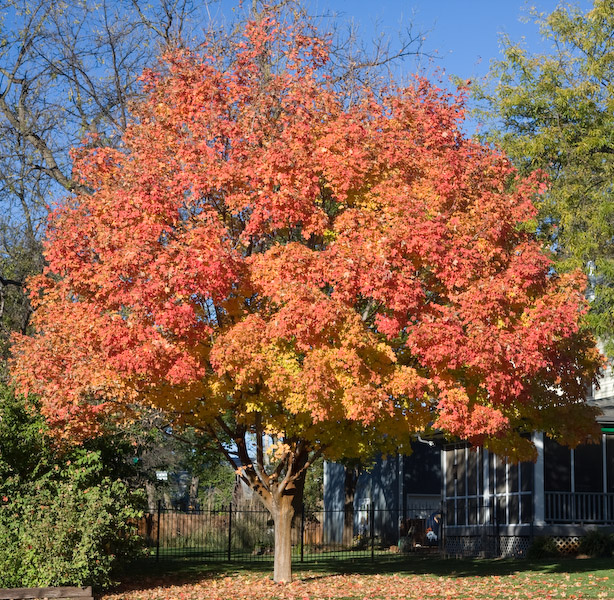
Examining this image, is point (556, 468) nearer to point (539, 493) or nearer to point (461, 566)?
point (539, 493)

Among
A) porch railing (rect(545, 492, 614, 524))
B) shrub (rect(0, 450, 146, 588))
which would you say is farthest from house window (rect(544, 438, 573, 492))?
shrub (rect(0, 450, 146, 588))

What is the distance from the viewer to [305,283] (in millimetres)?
15055

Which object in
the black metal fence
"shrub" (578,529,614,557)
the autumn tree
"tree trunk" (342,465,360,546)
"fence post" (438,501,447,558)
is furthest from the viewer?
"tree trunk" (342,465,360,546)

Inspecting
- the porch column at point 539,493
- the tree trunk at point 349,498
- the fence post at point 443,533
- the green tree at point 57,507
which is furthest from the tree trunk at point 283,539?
the tree trunk at point 349,498

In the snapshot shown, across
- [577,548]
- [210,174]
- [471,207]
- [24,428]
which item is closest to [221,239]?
→ [210,174]

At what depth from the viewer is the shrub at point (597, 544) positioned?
25141mm

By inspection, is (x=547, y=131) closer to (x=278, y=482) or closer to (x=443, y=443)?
(x=443, y=443)

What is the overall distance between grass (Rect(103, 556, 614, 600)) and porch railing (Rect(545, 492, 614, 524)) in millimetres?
2400

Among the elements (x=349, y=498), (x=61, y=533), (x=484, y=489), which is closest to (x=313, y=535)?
(x=349, y=498)

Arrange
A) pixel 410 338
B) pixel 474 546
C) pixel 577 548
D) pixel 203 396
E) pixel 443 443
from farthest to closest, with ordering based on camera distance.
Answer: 1. pixel 443 443
2. pixel 474 546
3. pixel 577 548
4. pixel 203 396
5. pixel 410 338

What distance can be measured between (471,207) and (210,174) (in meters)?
5.03

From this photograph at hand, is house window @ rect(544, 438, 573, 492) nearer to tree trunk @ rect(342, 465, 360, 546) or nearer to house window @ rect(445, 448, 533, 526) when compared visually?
house window @ rect(445, 448, 533, 526)

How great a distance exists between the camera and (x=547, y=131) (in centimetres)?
3088

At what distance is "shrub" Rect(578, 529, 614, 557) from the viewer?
2514 centimetres
